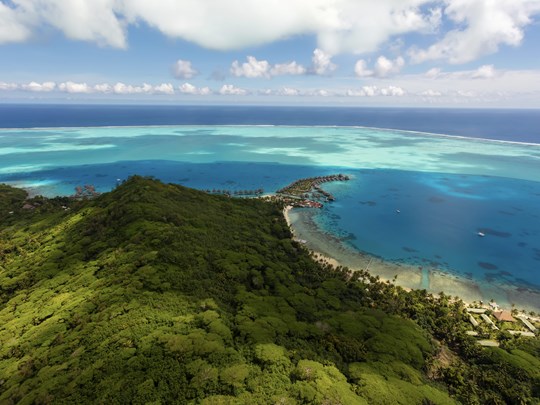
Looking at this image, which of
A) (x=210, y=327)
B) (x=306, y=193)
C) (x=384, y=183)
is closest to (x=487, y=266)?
(x=306, y=193)

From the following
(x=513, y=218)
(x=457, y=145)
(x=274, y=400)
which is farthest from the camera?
(x=457, y=145)

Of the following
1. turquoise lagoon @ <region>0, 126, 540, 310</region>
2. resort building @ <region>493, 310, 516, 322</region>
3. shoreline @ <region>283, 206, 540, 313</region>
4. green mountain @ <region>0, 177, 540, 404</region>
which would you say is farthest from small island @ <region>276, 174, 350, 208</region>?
resort building @ <region>493, 310, 516, 322</region>

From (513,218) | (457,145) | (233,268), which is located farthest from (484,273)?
(457,145)

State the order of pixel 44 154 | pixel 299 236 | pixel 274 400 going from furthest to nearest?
pixel 44 154 → pixel 299 236 → pixel 274 400

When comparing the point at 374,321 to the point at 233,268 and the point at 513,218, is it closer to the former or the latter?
the point at 233,268

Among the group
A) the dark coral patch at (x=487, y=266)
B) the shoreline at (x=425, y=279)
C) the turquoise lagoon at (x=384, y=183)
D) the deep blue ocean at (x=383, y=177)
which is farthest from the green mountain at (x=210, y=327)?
the deep blue ocean at (x=383, y=177)

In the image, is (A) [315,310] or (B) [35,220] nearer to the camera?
(A) [315,310]

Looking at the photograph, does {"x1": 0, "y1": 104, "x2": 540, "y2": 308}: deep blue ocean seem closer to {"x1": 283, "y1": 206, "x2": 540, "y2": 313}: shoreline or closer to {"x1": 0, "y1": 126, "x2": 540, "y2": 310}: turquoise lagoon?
{"x1": 0, "y1": 126, "x2": 540, "y2": 310}: turquoise lagoon

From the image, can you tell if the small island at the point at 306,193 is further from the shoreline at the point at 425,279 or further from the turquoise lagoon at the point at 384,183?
the shoreline at the point at 425,279
